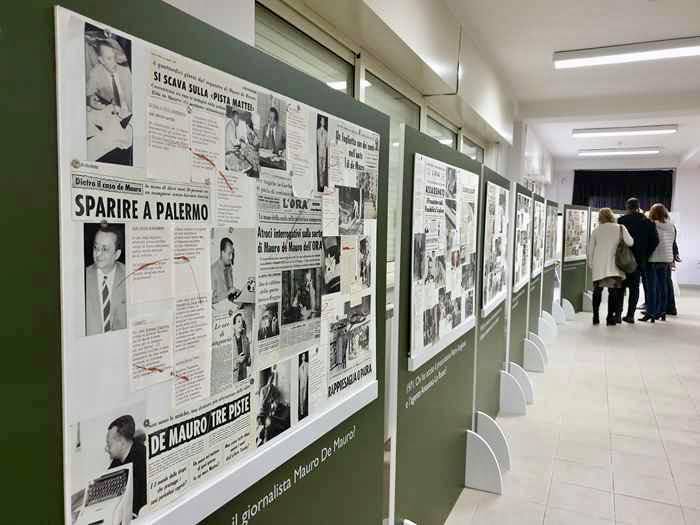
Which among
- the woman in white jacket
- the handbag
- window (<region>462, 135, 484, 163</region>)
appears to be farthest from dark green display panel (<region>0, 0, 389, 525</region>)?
the handbag

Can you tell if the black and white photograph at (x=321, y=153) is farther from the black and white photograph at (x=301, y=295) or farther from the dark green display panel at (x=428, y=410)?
the dark green display panel at (x=428, y=410)

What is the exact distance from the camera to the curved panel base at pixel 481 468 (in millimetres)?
2892

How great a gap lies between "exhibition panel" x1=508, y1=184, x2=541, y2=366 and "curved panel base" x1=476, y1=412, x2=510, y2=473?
111cm

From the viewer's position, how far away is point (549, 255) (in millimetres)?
6863

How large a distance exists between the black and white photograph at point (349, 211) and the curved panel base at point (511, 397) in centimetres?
291

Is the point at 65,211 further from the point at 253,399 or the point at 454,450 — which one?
the point at 454,450

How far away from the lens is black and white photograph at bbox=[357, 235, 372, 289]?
5.18 ft

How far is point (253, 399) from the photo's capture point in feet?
3.76

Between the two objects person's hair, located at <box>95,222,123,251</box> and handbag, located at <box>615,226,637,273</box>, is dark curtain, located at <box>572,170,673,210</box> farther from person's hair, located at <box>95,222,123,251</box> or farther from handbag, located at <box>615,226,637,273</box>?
person's hair, located at <box>95,222,123,251</box>

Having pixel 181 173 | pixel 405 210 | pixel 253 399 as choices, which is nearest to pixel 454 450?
pixel 405 210

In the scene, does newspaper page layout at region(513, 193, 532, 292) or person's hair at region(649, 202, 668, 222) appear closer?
newspaper page layout at region(513, 193, 532, 292)

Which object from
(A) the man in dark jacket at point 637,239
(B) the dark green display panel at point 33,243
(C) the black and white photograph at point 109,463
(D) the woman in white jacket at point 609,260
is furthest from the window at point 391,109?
(A) the man in dark jacket at point 637,239

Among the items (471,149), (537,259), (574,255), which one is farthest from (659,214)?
(537,259)

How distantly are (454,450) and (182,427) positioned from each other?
6.73 feet
